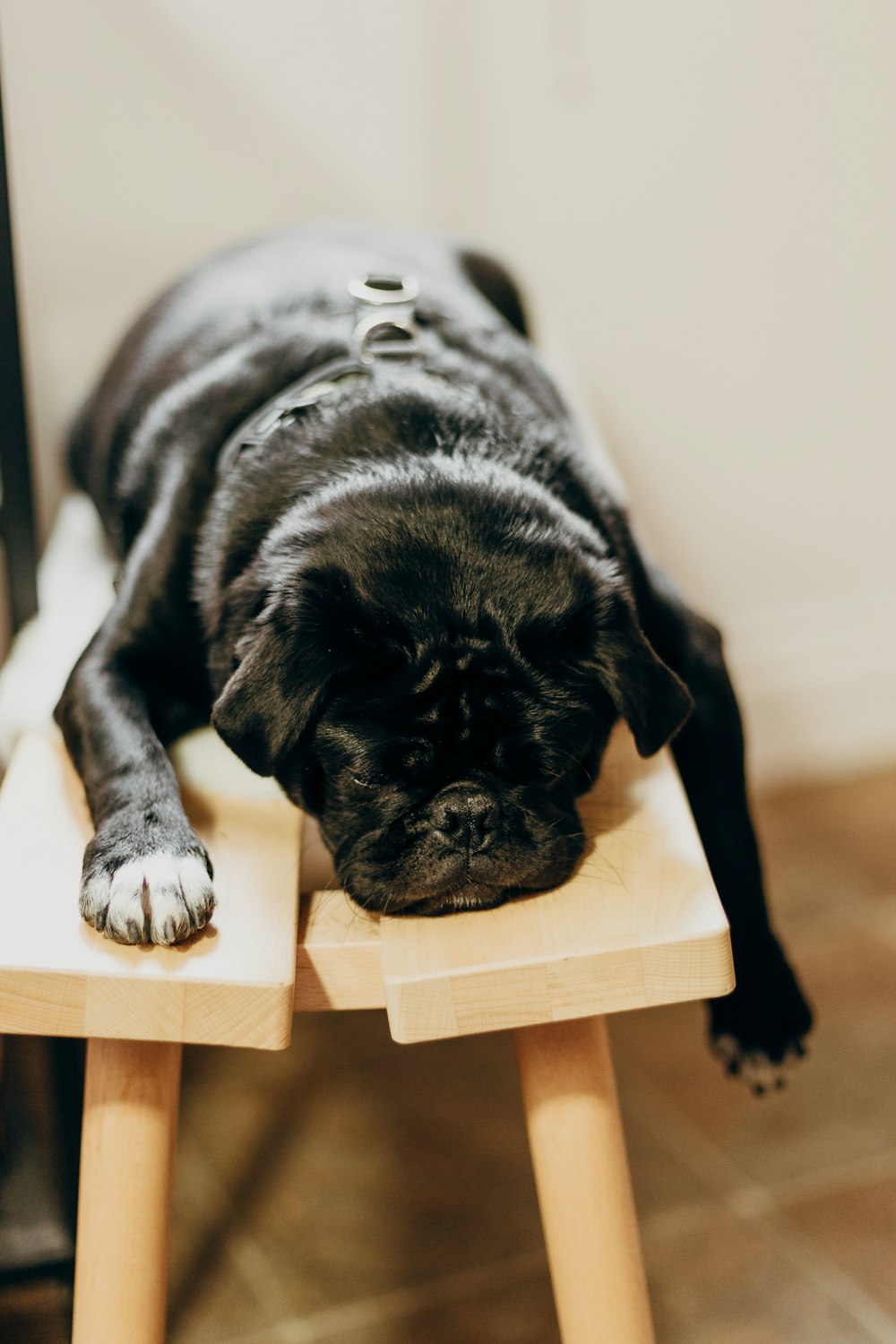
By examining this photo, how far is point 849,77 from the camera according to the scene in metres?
2.69

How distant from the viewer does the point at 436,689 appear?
139 cm

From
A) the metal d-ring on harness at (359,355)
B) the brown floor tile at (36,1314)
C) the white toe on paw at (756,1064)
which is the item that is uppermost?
the metal d-ring on harness at (359,355)

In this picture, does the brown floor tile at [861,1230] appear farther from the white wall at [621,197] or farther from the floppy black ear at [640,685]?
the white wall at [621,197]

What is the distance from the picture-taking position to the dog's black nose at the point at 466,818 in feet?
4.50

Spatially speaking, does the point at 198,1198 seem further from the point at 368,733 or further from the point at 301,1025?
the point at 368,733

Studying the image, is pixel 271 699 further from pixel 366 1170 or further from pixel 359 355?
pixel 366 1170

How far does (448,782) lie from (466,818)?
2.2 inches

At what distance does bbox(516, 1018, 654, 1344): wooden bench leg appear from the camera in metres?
1.34

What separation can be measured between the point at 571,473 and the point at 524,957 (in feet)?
2.31

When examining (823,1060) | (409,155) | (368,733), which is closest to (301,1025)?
(823,1060)

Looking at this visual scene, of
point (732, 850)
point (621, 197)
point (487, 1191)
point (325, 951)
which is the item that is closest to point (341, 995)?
point (325, 951)

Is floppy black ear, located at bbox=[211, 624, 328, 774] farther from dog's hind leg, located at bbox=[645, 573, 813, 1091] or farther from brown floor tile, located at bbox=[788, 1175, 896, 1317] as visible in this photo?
brown floor tile, located at bbox=[788, 1175, 896, 1317]

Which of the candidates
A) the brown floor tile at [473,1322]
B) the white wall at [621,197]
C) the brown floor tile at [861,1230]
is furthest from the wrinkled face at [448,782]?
the white wall at [621,197]

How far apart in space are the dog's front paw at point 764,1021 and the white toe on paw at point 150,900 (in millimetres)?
829
